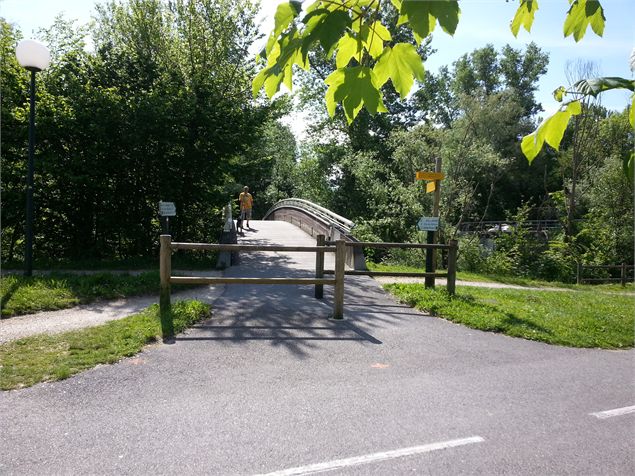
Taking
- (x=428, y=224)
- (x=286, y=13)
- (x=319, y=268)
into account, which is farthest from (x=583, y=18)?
(x=428, y=224)

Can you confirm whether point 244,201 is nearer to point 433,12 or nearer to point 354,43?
point 354,43

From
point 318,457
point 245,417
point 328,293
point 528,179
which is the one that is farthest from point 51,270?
point 528,179

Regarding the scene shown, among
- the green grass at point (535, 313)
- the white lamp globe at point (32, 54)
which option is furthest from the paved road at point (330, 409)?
the white lamp globe at point (32, 54)

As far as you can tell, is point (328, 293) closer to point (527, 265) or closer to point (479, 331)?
point (479, 331)

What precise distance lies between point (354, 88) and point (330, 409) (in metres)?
3.17

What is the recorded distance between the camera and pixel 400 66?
5.56 feet

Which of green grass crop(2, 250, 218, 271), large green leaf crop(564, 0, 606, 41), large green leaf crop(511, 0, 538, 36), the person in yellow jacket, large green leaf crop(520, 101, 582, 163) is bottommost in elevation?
green grass crop(2, 250, 218, 271)

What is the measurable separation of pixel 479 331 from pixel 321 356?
2898 millimetres

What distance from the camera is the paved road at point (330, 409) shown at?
10.7 ft

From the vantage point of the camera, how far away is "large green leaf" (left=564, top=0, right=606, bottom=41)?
76.3 inches

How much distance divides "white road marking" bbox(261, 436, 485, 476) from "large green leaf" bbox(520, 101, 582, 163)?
2.49 meters

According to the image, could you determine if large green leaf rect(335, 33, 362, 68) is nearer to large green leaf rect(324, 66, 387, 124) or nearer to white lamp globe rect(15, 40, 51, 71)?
large green leaf rect(324, 66, 387, 124)

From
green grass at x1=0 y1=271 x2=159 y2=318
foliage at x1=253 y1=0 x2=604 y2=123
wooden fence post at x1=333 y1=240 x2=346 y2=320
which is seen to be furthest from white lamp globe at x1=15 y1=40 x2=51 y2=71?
foliage at x1=253 y1=0 x2=604 y2=123

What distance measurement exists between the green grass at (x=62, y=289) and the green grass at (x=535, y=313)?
203 inches
